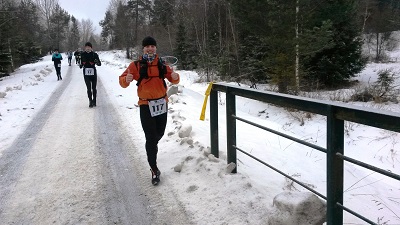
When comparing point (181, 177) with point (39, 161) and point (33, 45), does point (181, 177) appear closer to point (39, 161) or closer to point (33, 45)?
point (39, 161)

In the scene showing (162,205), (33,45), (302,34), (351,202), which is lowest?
(351,202)

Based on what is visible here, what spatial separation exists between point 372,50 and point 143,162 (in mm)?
52445

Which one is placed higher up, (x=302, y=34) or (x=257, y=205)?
(x=302, y=34)

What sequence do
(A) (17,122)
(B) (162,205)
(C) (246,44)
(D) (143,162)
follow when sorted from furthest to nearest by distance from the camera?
1. (C) (246,44)
2. (A) (17,122)
3. (D) (143,162)
4. (B) (162,205)

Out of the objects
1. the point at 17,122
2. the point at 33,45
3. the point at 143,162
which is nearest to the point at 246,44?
the point at 17,122

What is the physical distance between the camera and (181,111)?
8.67 metres

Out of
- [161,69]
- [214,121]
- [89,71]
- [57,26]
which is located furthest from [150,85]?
[57,26]

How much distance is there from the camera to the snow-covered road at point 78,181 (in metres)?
3.66

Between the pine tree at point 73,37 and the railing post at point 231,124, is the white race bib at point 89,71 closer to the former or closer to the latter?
the railing post at point 231,124

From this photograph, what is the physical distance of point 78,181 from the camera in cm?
461

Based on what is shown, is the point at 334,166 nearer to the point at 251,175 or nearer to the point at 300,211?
the point at 300,211

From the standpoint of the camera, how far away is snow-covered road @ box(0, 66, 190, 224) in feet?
12.0

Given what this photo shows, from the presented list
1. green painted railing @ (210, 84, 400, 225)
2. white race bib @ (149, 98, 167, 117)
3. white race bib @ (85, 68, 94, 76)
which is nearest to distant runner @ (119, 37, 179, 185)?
white race bib @ (149, 98, 167, 117)

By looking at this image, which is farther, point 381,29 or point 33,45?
point 33,45
